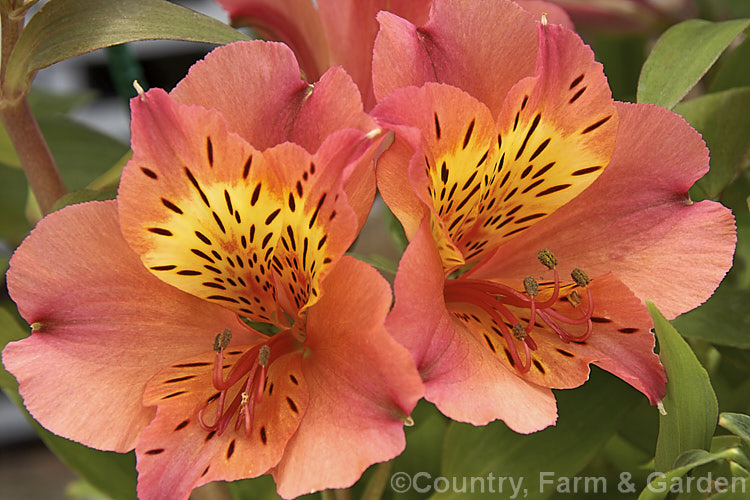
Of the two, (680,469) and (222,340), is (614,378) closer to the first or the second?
(680,469)

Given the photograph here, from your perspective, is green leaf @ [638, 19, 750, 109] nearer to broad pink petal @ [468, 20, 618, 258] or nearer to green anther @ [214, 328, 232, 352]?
broad pink petal @ [468, 20, 618, 258]

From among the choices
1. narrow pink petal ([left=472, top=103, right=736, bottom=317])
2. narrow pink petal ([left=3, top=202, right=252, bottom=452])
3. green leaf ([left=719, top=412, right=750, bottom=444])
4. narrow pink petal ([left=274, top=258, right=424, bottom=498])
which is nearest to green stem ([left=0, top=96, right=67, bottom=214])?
narrow pink petal ([left=3, top=202, right=252, bottom=452])

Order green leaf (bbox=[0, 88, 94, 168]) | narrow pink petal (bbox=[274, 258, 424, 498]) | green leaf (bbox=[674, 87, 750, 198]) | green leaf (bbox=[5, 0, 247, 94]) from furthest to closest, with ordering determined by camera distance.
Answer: green leaf (bbox=[0, 88, 94, 168]), green leaf (bbox=[674, 87, 750, 198]), green leaf (bbox=[5, 0, 247, 94]), narrow pink petal (bbox=[274, 258, 424, 498])

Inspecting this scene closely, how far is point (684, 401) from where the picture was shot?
0.45 meters

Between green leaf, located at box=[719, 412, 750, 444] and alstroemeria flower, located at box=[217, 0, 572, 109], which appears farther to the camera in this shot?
alstroemeria flower, located at box=[217, 0, 572, 109]

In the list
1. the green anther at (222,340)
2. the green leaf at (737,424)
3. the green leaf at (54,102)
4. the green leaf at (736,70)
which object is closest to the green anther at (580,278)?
the green leaf at (737,424)

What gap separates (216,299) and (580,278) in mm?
227

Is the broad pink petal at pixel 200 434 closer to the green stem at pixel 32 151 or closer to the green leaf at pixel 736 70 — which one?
the green stem at pixel 32 151

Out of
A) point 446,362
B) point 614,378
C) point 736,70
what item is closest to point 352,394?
point 446,362

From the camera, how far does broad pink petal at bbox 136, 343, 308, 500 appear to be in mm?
413

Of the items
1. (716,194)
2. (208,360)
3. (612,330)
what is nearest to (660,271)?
(612,330)

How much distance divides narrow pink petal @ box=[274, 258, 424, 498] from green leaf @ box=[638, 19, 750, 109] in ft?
0.92

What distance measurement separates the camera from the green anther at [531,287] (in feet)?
1.52

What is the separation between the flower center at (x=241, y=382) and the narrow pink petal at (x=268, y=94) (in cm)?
13
